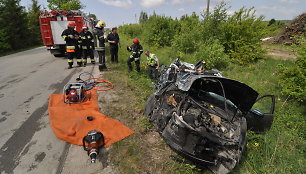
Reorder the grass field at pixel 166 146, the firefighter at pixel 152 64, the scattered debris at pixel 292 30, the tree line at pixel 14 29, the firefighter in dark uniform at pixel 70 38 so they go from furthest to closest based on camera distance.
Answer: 1. the tree line at pixel 14 29
2. the scattered debris at pixel 292 30
3. the firefighter in dark uniform at pixel 70 38
4. the firefighter at pixel 152 64
5. the grass field at pixel 166 146

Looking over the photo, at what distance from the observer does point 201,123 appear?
7.71 feet

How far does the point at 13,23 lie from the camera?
17.3 metres

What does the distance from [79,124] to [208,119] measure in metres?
2.46

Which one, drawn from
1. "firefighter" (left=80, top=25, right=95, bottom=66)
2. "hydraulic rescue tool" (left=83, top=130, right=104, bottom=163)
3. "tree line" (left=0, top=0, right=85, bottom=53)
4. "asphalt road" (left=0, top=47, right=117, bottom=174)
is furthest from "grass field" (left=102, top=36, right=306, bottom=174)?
"tree line" (left=0, top=0, right=85, bottom=53)

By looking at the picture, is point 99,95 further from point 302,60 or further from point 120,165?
point 302,60

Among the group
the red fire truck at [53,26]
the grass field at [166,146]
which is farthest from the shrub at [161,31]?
the grass field at [166,146]

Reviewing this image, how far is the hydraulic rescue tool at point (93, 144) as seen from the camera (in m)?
2.41

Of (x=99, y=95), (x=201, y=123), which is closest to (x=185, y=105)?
(x=201, y=123)

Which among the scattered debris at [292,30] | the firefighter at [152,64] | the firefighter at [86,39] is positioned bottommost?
the firefighter at [152,64]

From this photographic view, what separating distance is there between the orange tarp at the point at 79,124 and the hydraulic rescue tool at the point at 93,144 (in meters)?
0.17

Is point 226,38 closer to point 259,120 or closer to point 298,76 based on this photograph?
point 298,76

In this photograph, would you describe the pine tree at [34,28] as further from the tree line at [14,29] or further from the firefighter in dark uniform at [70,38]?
the firefighter in dark uniform at [70,38]

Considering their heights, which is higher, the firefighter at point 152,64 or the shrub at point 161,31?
the shrub at point 161,31

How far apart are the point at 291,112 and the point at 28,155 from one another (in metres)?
6.05
